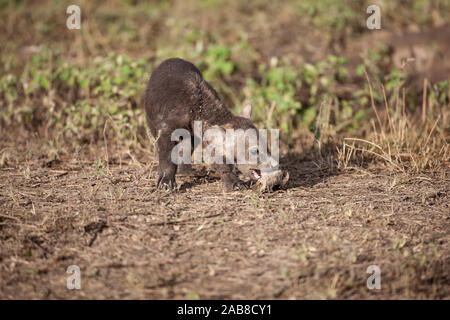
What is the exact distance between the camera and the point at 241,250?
4309mm

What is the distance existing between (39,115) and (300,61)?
4.79 meters

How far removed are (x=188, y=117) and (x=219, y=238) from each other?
169 centimetres

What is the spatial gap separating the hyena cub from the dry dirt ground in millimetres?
252

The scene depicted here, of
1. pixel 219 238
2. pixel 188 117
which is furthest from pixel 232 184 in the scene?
pixel 219 238

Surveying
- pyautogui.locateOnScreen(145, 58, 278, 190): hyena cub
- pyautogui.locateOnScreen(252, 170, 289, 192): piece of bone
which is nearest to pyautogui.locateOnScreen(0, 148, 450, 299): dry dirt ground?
pyautogui.locateOnScreen(252, 170, 289, 192): piece of bone

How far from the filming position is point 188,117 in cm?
561

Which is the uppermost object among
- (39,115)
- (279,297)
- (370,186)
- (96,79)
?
(96,79)

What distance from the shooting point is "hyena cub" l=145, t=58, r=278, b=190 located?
5.52m

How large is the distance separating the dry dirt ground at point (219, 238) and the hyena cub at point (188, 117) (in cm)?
25

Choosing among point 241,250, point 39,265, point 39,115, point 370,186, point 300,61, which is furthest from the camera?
point 300,61

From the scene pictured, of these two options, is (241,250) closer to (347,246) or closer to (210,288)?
(210,288)

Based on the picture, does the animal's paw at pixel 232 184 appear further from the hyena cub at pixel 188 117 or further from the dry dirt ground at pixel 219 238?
the dry dirt ground at pixel 219 238

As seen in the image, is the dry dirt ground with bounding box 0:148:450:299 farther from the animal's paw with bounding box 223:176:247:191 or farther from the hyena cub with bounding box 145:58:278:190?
the hyena cub with bounding box 145:58:278:190

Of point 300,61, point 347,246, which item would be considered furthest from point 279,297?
point 300,61
